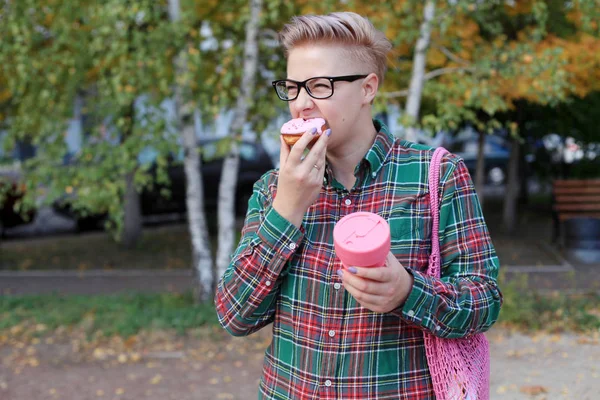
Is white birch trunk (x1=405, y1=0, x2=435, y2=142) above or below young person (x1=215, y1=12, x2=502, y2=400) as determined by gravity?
above

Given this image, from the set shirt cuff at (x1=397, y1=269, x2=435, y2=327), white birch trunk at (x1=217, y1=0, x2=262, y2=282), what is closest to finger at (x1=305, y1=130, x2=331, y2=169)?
shirt cuff at (x1=397, y1=269, x2=435, y2=327)

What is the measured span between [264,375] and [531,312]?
499 cm

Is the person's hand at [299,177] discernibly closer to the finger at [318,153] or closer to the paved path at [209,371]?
the finger at [318,153]

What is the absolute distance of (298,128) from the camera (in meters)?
1.65

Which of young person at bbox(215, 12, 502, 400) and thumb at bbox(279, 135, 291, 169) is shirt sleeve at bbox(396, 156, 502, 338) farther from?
thumb at bbox(279, 135, 291, 169)

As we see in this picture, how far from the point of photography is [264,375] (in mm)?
1907

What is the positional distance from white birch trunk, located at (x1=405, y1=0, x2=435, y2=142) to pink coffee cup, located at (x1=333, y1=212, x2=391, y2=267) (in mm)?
4642

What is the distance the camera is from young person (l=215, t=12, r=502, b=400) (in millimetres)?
1683

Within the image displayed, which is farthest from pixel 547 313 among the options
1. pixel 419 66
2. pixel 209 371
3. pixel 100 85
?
pixel 100 85

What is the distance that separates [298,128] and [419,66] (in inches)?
189

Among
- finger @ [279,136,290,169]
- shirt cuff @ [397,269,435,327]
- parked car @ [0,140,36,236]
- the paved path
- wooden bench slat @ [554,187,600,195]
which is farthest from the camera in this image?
wooden bench slat @ [554,187,600,195]

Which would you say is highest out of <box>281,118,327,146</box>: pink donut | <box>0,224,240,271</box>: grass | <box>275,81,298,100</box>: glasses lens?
<box>275,81,298,100</box>: glasses lens

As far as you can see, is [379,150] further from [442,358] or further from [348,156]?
[442,358]

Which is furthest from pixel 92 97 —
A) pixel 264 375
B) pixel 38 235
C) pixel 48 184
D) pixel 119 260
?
pixel 38 235
